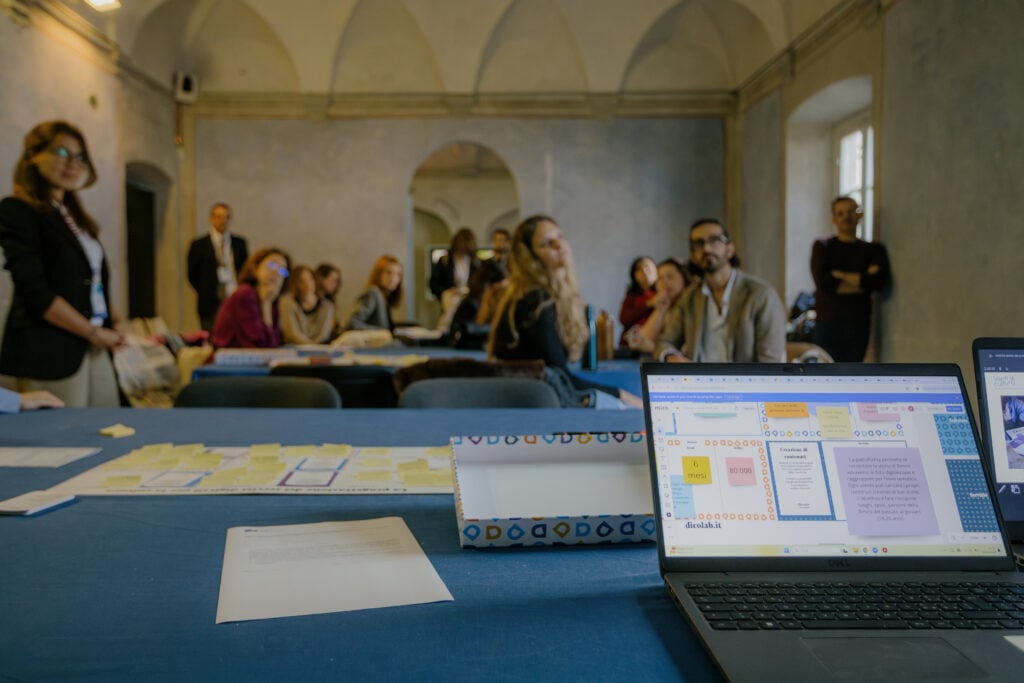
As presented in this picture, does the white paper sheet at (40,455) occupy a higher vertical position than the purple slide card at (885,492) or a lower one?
lower

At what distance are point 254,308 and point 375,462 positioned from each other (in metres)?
3.79

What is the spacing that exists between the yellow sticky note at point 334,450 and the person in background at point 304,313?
4226 millimetres

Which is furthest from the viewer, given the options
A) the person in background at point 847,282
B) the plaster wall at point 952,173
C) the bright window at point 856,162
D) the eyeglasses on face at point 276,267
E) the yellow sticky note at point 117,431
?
the bright window at point 856,162

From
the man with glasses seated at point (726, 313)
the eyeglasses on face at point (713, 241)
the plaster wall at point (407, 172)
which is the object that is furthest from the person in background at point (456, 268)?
the eyeglasses on face at point (713, 241)

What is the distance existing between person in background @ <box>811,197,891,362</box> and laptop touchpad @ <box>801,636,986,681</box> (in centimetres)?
579

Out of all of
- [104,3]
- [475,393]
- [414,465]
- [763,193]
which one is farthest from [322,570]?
[763,193]

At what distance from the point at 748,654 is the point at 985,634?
28 cm

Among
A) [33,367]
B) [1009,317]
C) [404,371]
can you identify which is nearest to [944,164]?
[1009,317]

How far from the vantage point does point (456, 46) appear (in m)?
9.71

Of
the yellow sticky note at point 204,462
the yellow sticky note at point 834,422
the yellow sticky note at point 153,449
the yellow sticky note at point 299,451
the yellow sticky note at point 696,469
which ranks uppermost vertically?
the yellow sticky note at point 834,422

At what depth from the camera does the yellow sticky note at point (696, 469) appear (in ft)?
3.30

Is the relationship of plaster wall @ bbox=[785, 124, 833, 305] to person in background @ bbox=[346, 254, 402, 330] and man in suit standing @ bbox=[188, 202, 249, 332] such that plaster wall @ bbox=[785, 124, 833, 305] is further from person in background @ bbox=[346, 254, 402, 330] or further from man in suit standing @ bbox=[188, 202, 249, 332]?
man in suit standing @ bbox=[188, 202, 249, 332]

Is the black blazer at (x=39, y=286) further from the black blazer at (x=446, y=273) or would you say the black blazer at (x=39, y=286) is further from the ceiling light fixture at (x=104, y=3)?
the black blazer at (x=446, y=273)

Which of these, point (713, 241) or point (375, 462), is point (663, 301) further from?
point (375, 462)
